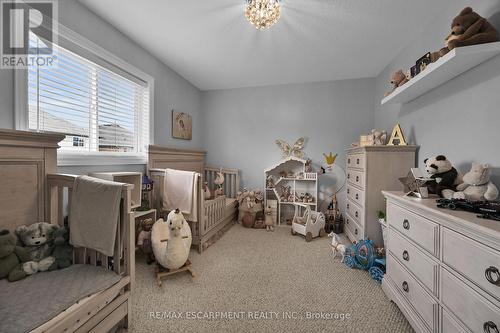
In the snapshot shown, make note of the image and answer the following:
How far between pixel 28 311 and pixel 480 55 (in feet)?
9.33

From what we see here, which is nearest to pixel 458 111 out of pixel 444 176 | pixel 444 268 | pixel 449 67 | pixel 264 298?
pixel 449 67

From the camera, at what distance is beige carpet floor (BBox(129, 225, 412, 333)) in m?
1.38

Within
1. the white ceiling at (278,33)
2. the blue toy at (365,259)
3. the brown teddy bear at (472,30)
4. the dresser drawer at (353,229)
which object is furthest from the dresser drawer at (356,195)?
the white ceiling at (278,33)

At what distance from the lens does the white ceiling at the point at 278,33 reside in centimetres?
178

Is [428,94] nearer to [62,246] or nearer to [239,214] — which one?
[239,214]

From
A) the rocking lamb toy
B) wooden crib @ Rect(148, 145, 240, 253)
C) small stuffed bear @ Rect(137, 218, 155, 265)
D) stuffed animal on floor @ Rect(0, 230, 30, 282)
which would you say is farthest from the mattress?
wooden crib @ Rect(148, 145, 240, 253)

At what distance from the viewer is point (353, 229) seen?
2.69 metres

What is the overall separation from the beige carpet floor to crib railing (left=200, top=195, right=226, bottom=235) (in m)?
0.35

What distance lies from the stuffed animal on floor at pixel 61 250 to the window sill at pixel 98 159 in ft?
2.23

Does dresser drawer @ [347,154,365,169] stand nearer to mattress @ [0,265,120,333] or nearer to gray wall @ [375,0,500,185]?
gray wall @ [375,0,500,185]

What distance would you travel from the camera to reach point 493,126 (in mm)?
1299

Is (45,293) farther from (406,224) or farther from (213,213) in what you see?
(406,224)

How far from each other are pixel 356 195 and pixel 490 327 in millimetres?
1887

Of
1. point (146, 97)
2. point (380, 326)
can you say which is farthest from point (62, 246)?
point (380, 326)
